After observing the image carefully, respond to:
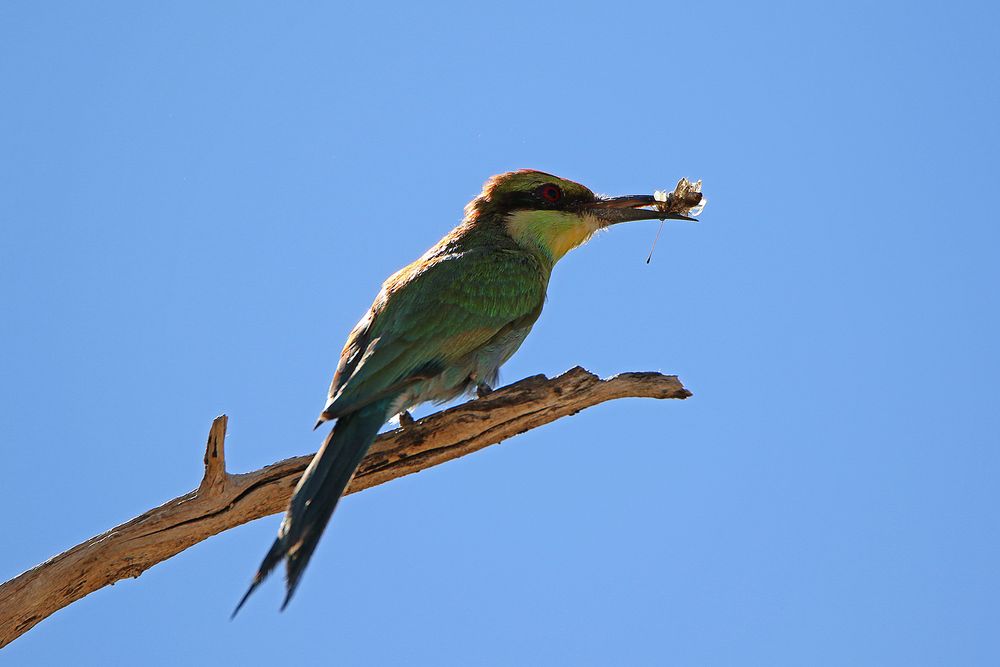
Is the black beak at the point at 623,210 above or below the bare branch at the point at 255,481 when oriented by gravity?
above

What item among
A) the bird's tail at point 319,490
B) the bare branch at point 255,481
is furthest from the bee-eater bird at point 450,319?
the bare branch at point 255,481

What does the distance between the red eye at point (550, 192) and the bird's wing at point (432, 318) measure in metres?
0.42

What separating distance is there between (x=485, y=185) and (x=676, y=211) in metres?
0.98

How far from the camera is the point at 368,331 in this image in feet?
14.5

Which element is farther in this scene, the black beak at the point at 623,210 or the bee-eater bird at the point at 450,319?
the black beak at the point at 623,210

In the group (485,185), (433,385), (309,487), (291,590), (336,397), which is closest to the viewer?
(291,590)

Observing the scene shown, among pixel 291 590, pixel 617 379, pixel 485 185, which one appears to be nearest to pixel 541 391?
pixel 617 379

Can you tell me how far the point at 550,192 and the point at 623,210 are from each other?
0.42m

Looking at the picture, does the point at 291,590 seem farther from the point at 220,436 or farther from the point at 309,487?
the point at 220,436

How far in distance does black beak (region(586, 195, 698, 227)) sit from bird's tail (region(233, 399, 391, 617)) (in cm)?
189

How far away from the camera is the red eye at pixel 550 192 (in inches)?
207

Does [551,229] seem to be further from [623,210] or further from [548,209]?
[623,210]

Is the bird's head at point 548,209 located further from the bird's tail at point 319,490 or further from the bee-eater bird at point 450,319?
the bird's tail at point 319,490

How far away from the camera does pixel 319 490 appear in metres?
3.67
